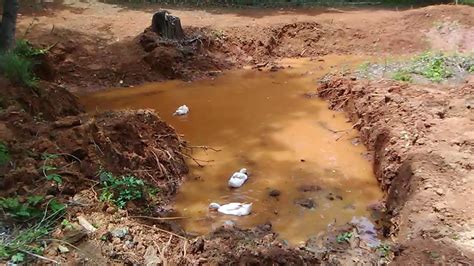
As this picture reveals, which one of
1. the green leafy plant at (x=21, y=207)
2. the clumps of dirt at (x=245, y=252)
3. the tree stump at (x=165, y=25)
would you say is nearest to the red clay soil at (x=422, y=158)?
the clumps of dirt at (x=245, y=252)

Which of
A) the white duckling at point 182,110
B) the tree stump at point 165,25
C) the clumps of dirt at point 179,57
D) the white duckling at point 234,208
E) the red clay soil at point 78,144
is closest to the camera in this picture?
the red clay soil at point 78,144

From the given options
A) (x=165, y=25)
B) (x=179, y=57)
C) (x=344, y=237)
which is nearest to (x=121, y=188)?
(x=344, y=237)

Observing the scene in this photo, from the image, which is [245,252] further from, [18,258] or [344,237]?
[18,258]

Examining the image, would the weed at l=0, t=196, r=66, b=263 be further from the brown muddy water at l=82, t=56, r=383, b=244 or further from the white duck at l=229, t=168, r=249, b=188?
the white duck at l=229, t=168, r=249, b=188

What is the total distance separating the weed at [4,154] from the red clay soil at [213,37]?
5.07 m

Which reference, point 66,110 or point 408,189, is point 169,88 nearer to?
point 66,110

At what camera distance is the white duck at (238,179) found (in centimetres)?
666

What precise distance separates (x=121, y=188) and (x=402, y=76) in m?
5.57

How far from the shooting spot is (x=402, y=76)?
9.06 meters

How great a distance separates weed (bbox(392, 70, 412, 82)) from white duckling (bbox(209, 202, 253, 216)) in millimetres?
4260

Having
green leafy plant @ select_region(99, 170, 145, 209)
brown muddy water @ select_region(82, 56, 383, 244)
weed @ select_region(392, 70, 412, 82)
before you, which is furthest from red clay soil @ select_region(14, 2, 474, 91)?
green leafy plant @ select_region(99, 170, 145, 209)

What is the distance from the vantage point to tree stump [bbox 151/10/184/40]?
11.6 m

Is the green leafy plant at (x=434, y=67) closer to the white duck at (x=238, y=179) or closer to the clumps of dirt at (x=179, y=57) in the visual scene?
the white duck at (x=238, y=179)

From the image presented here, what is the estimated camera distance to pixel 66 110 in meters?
7.94
